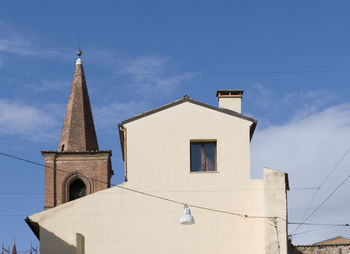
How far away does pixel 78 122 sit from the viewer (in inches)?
2076

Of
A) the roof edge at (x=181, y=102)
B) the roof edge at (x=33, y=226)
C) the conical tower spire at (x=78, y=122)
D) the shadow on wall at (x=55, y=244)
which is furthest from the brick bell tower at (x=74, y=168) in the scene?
the shadow on wall at (x=55, y=244)

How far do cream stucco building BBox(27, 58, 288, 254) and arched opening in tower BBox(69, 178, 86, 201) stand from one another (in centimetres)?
1930

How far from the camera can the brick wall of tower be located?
49.6 meters

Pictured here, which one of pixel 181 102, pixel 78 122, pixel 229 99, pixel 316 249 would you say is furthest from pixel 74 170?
pixel 316 249

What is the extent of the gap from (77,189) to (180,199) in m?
21.1

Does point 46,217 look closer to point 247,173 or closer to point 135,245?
point 135,245

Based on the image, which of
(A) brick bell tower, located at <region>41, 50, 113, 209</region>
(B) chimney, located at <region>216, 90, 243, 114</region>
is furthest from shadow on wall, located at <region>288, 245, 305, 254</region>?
(A) brick bell tower, located at <region>41, 50, 113, 209</region>

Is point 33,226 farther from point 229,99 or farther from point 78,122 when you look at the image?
point 78,122

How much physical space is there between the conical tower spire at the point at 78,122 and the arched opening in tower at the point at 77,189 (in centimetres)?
211

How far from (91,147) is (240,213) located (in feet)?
77.6

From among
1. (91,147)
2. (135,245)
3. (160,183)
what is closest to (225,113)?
(160,183)

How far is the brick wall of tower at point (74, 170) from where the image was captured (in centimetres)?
4956

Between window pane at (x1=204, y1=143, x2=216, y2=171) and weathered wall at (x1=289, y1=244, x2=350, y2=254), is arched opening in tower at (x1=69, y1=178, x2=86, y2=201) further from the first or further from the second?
window pane at (x1=204, y1=143, x2=216, y2=171)

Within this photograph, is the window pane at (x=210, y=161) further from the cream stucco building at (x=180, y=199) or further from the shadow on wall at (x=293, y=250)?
the shadow on wall at (x=293, y=250)
